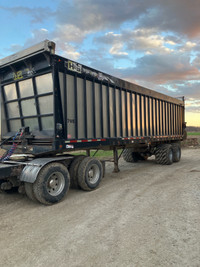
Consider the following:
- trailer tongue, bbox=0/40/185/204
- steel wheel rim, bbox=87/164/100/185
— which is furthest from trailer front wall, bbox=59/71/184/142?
steel wheel rim, bbox=87/164/100/185

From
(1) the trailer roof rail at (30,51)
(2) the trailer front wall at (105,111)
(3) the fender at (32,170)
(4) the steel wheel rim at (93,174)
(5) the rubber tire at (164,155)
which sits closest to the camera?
(3) the fender at (32,170)

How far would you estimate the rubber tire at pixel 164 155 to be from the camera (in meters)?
11.3

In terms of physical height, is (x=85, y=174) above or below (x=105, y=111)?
below

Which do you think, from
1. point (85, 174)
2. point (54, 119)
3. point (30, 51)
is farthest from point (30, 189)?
point (30, 51)

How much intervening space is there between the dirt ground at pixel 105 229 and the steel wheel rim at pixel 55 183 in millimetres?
334

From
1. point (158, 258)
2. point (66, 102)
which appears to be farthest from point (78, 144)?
point (158, 258)

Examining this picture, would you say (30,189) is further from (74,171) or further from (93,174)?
(93,174)

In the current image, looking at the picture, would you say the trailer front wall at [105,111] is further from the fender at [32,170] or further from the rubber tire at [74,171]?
the fender at [32,170]

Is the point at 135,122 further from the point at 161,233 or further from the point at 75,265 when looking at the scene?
the point at 75,265

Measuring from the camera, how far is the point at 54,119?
18.7 feet

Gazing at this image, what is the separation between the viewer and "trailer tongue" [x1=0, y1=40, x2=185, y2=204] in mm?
5438

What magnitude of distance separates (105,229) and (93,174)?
3.05 metres

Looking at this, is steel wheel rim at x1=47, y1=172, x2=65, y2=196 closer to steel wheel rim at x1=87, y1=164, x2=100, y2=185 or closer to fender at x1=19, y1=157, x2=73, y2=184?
fender at x1=19, y1=157, x2=73, y2=184

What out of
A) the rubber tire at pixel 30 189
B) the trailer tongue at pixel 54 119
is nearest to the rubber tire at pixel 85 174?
the trailer tongue at pixel 54 119
